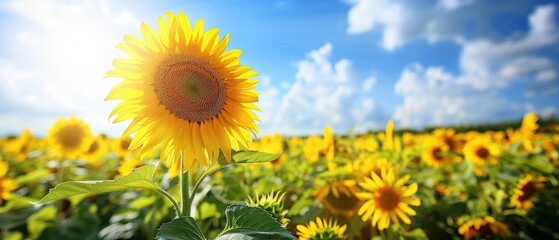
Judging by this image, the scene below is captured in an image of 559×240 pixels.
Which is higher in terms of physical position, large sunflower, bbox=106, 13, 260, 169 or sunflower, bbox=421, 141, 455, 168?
large sunflower, bbox=106, 13, 260, 169

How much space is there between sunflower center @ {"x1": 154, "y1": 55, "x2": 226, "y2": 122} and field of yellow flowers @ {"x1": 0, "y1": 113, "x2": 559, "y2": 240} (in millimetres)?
209

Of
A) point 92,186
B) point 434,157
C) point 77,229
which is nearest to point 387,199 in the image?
point 92,186

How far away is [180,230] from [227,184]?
1.23 meters

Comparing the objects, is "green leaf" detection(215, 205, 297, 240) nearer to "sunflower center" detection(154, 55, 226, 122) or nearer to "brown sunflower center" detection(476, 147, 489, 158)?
"sunflower center" detection(154, 55, 226, 122)

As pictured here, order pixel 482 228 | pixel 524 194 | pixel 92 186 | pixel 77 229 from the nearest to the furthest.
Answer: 1. pixel 92 186
2. pixel 482 228
3. pixel 77 229
4. pixel 524 194

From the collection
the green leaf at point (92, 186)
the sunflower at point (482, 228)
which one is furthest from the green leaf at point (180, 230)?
the sunflower at point (482, 228)

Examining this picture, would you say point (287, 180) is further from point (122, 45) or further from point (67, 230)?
point (122, 45)

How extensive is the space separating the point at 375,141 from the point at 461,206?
856 millimetres

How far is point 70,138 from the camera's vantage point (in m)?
5.45

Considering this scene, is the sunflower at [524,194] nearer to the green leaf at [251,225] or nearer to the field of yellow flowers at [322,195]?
the field of yellow flowers at [322,195]

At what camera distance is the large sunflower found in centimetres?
143

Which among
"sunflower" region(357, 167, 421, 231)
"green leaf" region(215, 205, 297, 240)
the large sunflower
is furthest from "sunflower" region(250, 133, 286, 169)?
"green leaf" region(215, 205, 297, 240)

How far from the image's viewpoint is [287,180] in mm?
2986

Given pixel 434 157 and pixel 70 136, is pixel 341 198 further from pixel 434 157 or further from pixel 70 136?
pixel 70 136
